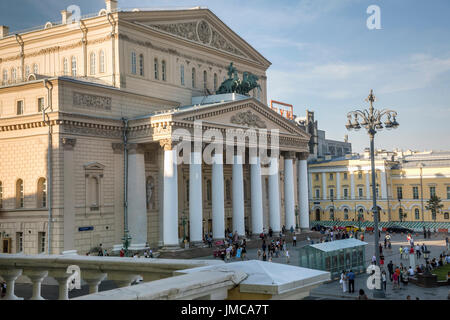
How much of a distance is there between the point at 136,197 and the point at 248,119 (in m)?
11.0

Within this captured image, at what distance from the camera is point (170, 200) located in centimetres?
3338

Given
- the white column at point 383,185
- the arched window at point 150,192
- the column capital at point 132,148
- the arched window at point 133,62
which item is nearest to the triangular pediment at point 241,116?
the column capital at point 132,148

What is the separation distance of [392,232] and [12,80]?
45.8 metres

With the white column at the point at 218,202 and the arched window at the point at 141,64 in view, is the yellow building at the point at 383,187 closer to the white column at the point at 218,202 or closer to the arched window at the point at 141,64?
the white column at the point at 218,202

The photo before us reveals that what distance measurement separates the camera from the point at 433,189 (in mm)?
66688

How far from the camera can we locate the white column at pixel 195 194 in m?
35.1

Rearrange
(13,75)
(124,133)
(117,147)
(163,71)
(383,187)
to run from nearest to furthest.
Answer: (117,147) → (124,133) → (163,71) → (13,75) → (383,187)

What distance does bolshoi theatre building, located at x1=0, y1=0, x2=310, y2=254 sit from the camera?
31312 mm

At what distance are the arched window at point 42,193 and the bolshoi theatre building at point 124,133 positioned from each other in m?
0.06

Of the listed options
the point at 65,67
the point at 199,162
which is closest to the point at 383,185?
the point at 199,162

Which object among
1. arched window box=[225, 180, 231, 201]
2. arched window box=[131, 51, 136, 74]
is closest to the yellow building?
arched window box=[225, 180, 231, 201]

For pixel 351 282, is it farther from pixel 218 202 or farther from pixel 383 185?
pixel 383 185

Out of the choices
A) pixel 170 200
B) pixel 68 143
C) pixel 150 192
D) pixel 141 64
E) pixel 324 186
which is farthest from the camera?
pixel 324 186
